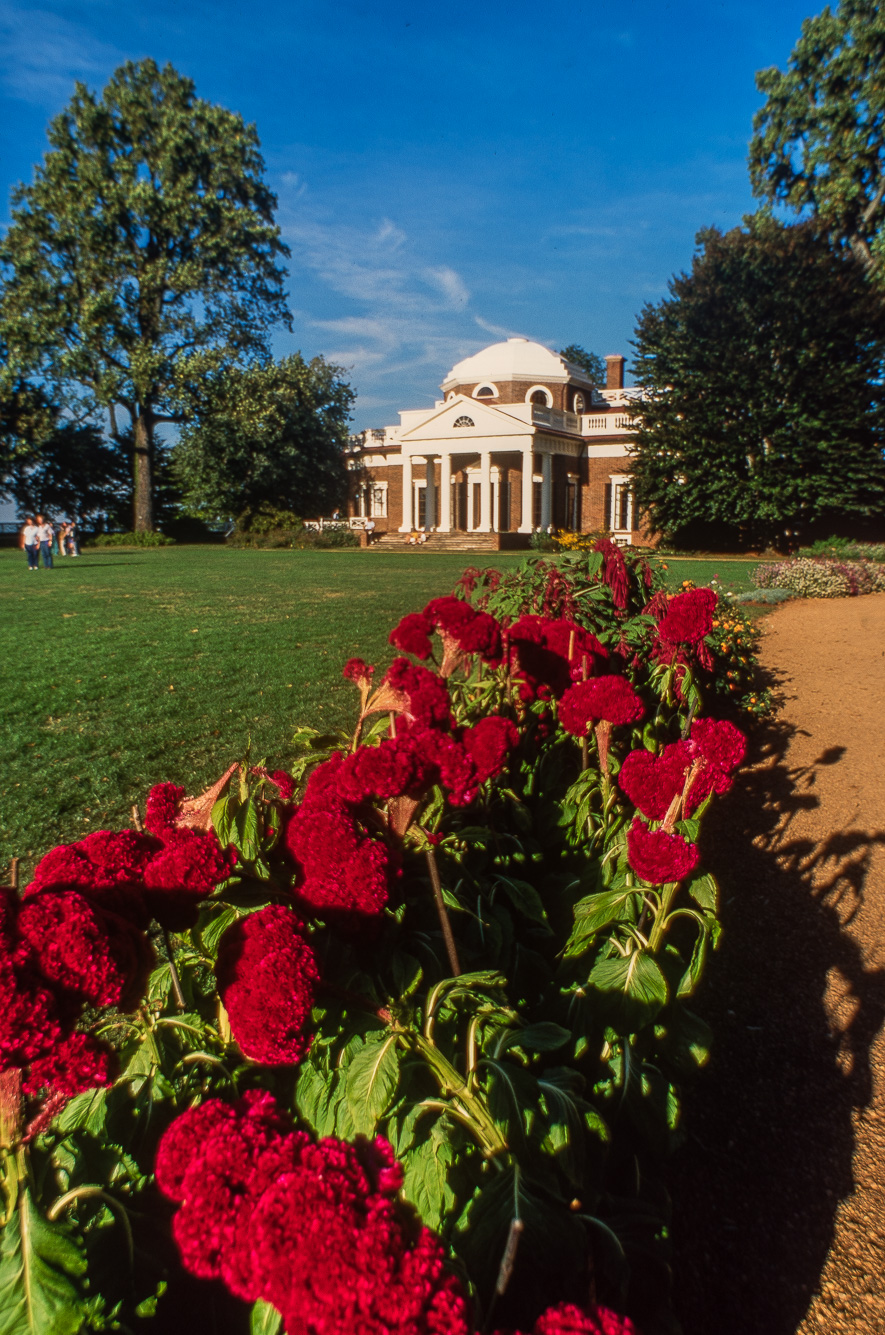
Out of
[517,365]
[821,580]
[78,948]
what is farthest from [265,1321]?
[517,365]

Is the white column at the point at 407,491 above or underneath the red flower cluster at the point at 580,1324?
above

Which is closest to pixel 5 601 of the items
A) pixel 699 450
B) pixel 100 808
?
pixel 100 808

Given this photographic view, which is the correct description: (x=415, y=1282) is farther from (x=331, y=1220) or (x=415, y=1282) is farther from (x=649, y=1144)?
(x=649, y=1144)

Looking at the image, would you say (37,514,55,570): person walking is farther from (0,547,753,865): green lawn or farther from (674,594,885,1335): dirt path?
(674,594,885,1335): dirt path

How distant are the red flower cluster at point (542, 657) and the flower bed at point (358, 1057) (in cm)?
26

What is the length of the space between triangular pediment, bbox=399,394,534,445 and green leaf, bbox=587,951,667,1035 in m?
35.5

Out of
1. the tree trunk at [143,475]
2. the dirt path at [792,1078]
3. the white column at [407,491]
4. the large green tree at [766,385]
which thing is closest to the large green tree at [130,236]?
the tree trunk at [143,475]

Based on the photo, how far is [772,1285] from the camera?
1.72 m

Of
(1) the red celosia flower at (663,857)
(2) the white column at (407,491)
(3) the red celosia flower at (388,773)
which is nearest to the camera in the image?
(3) the red celosia flower at (388,773)

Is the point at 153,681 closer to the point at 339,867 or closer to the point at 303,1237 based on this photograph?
the point at 339,867

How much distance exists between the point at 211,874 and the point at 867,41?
3064cm

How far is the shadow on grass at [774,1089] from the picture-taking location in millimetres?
1745

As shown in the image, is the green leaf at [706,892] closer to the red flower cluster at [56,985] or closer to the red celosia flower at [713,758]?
the red celosia flower at [713,758]

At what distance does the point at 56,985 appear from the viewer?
0.85 metres
